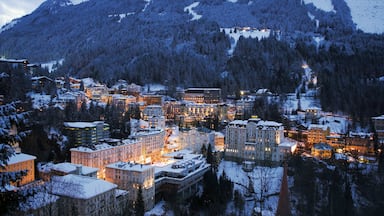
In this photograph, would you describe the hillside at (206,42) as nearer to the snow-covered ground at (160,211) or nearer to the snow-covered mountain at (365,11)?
the snow-covered mountain at (365,11)

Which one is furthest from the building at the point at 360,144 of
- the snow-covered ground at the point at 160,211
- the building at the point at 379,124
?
the snow-covered ground at the point at 160,211

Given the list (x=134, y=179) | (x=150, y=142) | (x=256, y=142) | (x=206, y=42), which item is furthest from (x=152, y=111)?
(x=206, y=42)

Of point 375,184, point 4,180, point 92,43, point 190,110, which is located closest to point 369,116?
point 375,184

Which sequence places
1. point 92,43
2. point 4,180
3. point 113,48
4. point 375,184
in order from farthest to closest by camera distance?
point 92,43 < point 113,48 < point 375,184 < point 4,180

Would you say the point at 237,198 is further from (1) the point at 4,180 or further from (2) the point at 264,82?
(2) the point at 264,82

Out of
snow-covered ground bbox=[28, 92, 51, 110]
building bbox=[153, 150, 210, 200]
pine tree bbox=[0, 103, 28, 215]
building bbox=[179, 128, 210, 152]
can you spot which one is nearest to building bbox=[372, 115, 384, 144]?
building bbox=[179, 128, 210, 152]

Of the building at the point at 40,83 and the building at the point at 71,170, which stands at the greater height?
the building at the point at 40,83
